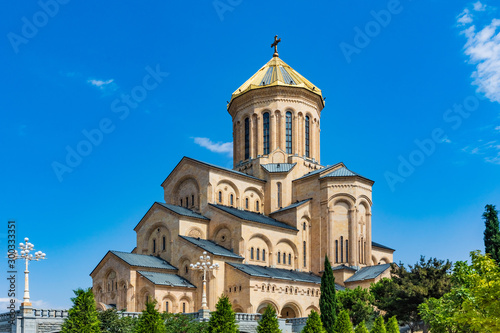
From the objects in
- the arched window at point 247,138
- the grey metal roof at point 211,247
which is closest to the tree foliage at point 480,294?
the grey metal roof at point 211,247

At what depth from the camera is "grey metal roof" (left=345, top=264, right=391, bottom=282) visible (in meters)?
41.7

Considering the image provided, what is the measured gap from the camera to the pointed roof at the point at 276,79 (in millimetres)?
50688

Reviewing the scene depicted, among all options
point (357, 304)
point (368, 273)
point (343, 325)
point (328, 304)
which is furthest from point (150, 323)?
point (368, 273)

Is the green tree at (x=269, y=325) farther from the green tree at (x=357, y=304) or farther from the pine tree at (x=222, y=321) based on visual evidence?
the green tree at (x=357, y=304)

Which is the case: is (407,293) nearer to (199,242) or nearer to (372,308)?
(372,308)

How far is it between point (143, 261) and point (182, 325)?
Answer: 11.5 m

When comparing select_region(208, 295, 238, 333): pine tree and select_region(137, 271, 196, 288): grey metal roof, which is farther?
select_region(137, 271, 196, 288): grey metal roof

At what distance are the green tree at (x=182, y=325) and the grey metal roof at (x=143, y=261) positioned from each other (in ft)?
32.5

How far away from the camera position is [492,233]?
35.7 m

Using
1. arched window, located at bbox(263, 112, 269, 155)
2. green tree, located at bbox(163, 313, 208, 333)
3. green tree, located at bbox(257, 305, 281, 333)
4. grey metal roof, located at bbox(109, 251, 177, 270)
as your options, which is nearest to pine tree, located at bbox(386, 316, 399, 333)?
green tree, located at bbox(257, 305, 281, 333)

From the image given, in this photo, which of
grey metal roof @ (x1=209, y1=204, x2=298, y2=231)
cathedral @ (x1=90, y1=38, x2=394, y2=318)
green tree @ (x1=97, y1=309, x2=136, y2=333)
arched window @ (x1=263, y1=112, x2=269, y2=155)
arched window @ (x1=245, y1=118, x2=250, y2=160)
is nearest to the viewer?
green tree @ (x1=97, y1=309, x2=136, y2=333)

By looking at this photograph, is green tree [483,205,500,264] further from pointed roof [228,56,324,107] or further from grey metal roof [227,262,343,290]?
pointed roof [228,56,324,107]

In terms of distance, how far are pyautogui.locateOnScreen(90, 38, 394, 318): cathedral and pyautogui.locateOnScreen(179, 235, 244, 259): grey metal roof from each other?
0.14 meters

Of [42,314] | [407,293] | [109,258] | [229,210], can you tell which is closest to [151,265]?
[109,258]
